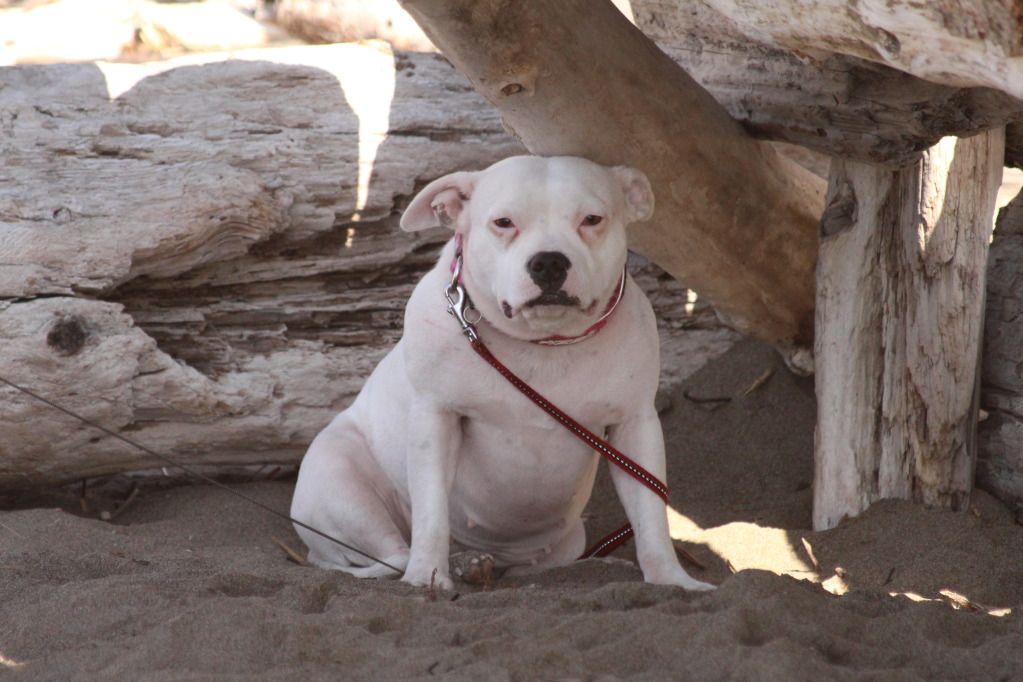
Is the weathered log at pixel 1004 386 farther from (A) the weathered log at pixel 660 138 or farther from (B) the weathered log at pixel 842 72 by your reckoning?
(A) the weathered log at pixel 660 138

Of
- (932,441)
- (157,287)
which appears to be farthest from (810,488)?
(157,287)

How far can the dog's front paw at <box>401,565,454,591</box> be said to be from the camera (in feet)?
12.9

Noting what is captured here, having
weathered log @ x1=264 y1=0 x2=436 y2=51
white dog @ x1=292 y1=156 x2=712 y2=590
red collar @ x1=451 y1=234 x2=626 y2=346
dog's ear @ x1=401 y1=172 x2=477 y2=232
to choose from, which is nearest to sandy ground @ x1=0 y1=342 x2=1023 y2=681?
white dog @ x1=292 y1=156 x2=712 y2=590

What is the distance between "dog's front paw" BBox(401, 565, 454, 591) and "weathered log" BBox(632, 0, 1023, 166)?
1937 millimetres

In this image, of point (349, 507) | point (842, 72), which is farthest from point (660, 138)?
point (349, 507)

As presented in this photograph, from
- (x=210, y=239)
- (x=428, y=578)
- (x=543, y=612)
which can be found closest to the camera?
(x=543, y=612)

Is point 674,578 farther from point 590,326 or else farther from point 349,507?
point 349,507

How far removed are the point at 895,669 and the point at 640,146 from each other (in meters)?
2.04

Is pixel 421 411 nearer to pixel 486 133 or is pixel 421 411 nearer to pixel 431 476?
pixel 431 476

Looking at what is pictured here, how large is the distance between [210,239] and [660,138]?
2.07 meters

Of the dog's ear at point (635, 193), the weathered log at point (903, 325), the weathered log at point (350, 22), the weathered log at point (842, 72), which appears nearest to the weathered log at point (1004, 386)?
the weathered log at point (903, 325)

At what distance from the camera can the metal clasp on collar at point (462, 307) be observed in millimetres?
4047

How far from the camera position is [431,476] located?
4.13 meters

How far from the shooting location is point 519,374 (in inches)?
161
